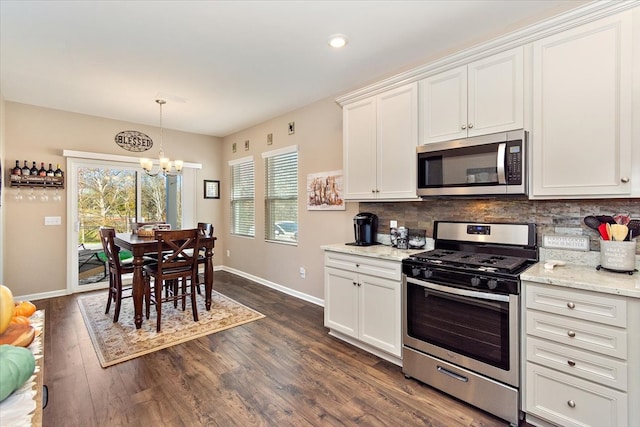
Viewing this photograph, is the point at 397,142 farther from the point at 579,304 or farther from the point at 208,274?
the point at 208,274

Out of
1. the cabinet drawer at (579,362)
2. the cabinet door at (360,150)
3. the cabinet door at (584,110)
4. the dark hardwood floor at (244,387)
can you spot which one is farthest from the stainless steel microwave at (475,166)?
the dark hardwood floor at (244,387)

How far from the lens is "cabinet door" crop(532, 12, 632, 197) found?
1755 millimetres

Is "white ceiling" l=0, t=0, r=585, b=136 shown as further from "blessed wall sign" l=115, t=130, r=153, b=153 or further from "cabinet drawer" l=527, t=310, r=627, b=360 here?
"cabinet drawer" l=527, t=310, r=627, b=360

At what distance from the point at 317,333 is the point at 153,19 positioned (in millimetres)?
3023

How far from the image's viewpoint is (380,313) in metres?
2.59

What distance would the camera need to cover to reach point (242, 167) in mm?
5676

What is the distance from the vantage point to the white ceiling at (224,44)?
7.29 feet

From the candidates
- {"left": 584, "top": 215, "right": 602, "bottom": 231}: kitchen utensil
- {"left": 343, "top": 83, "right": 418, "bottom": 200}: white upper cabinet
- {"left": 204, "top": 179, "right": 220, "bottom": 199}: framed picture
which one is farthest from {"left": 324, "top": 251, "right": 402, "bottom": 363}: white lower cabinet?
{"left": 204, "top": 179, "right": 220, "bottom": 199}: framed picture

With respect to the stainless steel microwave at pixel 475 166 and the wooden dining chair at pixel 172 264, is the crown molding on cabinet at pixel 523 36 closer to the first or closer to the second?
the stainless steel microwave at pixel 475 166

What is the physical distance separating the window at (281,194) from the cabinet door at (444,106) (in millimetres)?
2166

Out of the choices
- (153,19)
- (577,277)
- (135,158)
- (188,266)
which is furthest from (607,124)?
(135,158)

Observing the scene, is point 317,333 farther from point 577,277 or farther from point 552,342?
point 577,277

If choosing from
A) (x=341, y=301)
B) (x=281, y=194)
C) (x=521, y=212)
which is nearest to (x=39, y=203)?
(x=281, y=194)

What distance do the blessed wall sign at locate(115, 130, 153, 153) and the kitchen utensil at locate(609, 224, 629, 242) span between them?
5.84 meters
